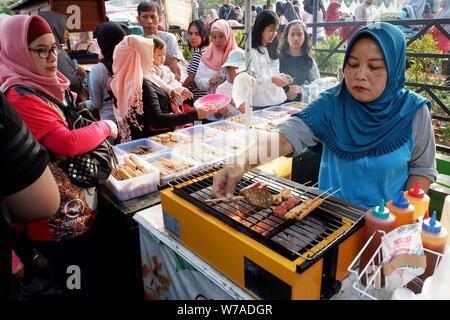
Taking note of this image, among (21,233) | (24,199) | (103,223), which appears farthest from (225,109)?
(24,199)

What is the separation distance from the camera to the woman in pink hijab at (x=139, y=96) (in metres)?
2.59

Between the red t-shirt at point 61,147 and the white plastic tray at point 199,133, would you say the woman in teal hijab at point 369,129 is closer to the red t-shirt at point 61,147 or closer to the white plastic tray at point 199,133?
the red t-shirt at point 61,147

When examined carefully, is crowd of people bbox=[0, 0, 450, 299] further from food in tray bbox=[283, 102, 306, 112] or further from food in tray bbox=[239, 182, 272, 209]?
food in tray bbox=[283, 102, 306, 112]

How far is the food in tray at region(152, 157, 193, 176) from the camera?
7.31ft

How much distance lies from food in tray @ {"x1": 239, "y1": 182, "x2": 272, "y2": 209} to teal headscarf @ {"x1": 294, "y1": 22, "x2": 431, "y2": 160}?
0.45 metres

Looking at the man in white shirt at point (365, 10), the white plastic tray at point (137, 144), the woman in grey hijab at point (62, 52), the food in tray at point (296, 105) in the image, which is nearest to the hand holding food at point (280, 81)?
the food in tray at point (296, 105)

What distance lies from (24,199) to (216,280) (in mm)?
703

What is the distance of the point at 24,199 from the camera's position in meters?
1.00

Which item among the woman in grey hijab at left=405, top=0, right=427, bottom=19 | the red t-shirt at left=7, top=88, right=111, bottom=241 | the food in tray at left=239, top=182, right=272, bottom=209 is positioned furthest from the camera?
the woman in grey hijab at left=405, top=0, right=427, bottom=19

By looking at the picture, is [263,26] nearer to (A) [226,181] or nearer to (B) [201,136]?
(B) [201,136]

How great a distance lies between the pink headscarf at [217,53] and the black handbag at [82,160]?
7.49 ft

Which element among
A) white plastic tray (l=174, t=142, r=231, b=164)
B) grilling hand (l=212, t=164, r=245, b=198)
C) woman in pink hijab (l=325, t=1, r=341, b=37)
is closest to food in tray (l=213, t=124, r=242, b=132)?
white plastic tray (l=174, t=142, r=231, b=164)

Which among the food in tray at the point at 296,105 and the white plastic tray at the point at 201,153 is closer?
the white plastic tray at the point at 201,153
